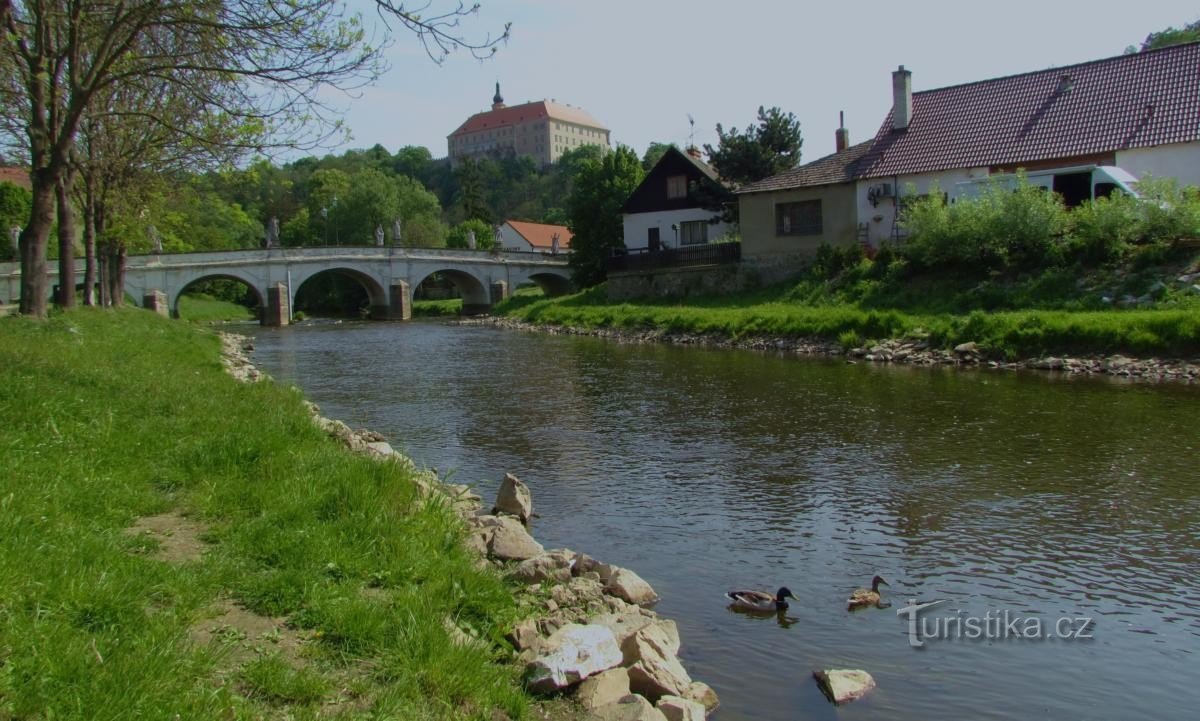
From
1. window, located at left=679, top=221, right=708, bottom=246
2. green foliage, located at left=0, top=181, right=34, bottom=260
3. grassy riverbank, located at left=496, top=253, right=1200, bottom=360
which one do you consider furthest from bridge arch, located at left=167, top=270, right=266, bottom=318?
grassy riverbank, located at left=496, top=253, right=1200, bottom=360

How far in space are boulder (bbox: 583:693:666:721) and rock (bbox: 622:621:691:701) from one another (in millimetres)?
352

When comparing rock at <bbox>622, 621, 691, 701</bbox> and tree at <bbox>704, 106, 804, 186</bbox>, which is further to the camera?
tree at <bbox>704, 106, 804, 186</bbox>

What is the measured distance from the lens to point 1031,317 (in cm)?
2286

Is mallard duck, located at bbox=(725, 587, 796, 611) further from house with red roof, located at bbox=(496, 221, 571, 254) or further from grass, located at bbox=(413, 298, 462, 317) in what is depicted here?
house with red roof, located at bbox=(496, 221, 571, 254)

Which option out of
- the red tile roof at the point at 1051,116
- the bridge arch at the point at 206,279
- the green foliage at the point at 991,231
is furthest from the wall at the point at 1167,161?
the bridge arch at the point at 206,279

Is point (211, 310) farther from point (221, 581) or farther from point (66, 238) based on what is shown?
point (221, 581)

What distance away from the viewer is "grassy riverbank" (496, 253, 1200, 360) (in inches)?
827

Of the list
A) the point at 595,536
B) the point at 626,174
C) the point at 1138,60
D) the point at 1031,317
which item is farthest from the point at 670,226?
the point at 595,536

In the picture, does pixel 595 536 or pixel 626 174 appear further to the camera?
pixel 626 174

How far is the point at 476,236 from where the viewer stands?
310 ft

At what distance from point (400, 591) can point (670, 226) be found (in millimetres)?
46362

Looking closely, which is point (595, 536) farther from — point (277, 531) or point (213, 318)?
point (213, 318)

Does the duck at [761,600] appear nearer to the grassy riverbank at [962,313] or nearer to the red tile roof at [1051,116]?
the grassy riverbank at [962,313]

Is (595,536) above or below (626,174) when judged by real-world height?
below
